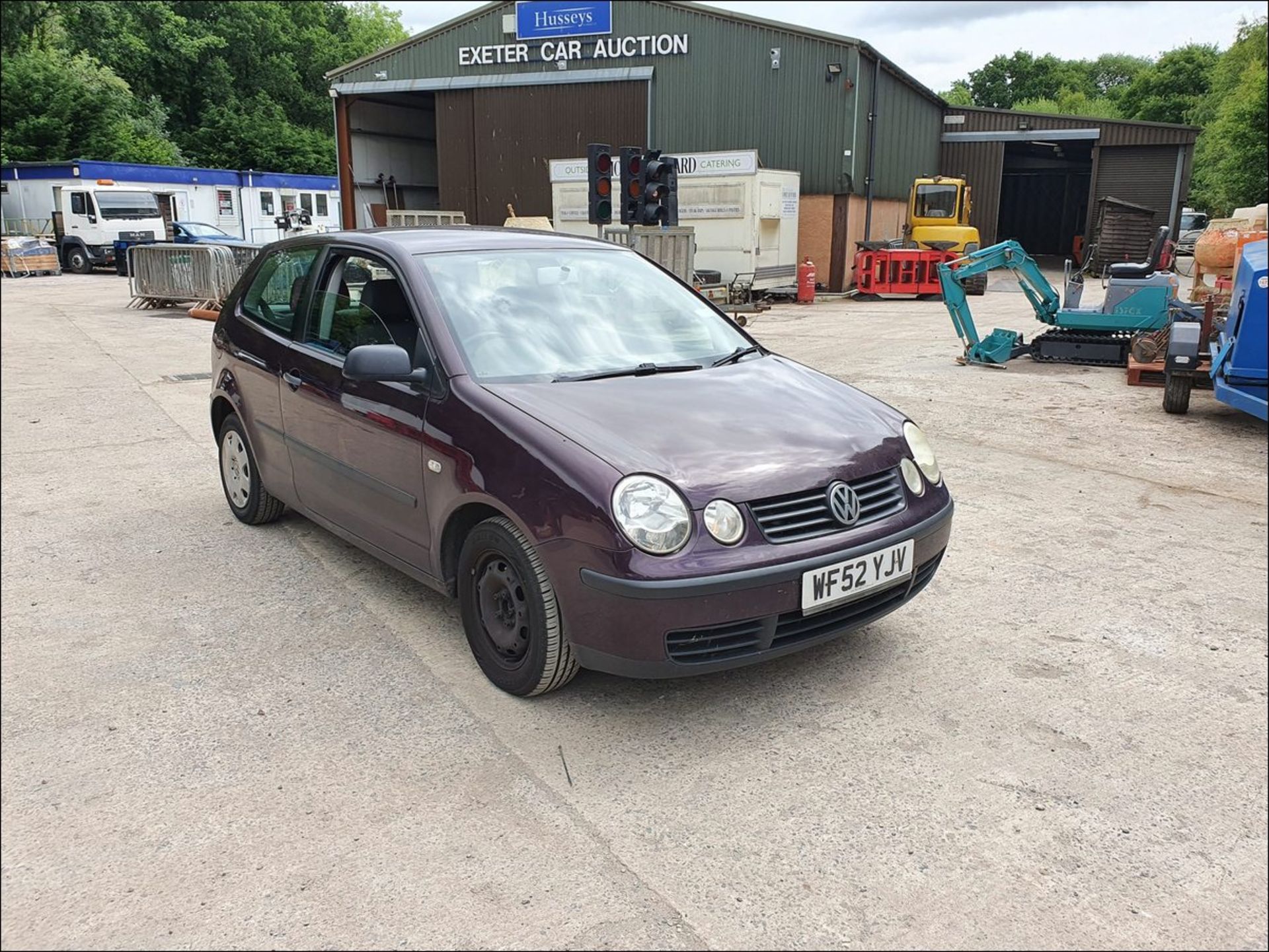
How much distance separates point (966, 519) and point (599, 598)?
3279mm

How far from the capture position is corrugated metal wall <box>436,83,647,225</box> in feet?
84.1

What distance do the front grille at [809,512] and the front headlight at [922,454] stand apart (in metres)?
0.35

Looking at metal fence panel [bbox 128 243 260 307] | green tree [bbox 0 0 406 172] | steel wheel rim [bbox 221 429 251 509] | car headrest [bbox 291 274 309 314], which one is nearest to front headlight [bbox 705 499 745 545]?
green tree [bbox 0 0 406 172]

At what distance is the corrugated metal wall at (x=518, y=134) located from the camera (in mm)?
25625

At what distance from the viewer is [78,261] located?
29547mm

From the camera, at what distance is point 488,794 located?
2.87 metres

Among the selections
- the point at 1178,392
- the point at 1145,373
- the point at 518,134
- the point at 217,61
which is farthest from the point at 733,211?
the point at 217,61

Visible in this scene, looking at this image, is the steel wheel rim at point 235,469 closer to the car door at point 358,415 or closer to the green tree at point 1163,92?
the car door at point 358,415

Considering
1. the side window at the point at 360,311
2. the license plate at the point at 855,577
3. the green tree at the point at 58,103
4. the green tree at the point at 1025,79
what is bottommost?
the license plate at the point at 855,577

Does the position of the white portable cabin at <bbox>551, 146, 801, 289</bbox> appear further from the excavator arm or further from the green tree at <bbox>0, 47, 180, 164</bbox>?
the green tree at <bbox>0, 47, 180, 164</bbox>

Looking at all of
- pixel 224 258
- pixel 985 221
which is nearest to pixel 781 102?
pixel 985 221

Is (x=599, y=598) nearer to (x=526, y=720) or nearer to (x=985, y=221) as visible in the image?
(x=526, y=720)

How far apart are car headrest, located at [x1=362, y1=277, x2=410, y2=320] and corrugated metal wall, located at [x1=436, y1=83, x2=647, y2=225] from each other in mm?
22546

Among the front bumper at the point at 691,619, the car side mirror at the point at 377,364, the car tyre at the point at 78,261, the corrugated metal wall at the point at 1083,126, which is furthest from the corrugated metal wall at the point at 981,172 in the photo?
the front bumper at the point at 691,619
